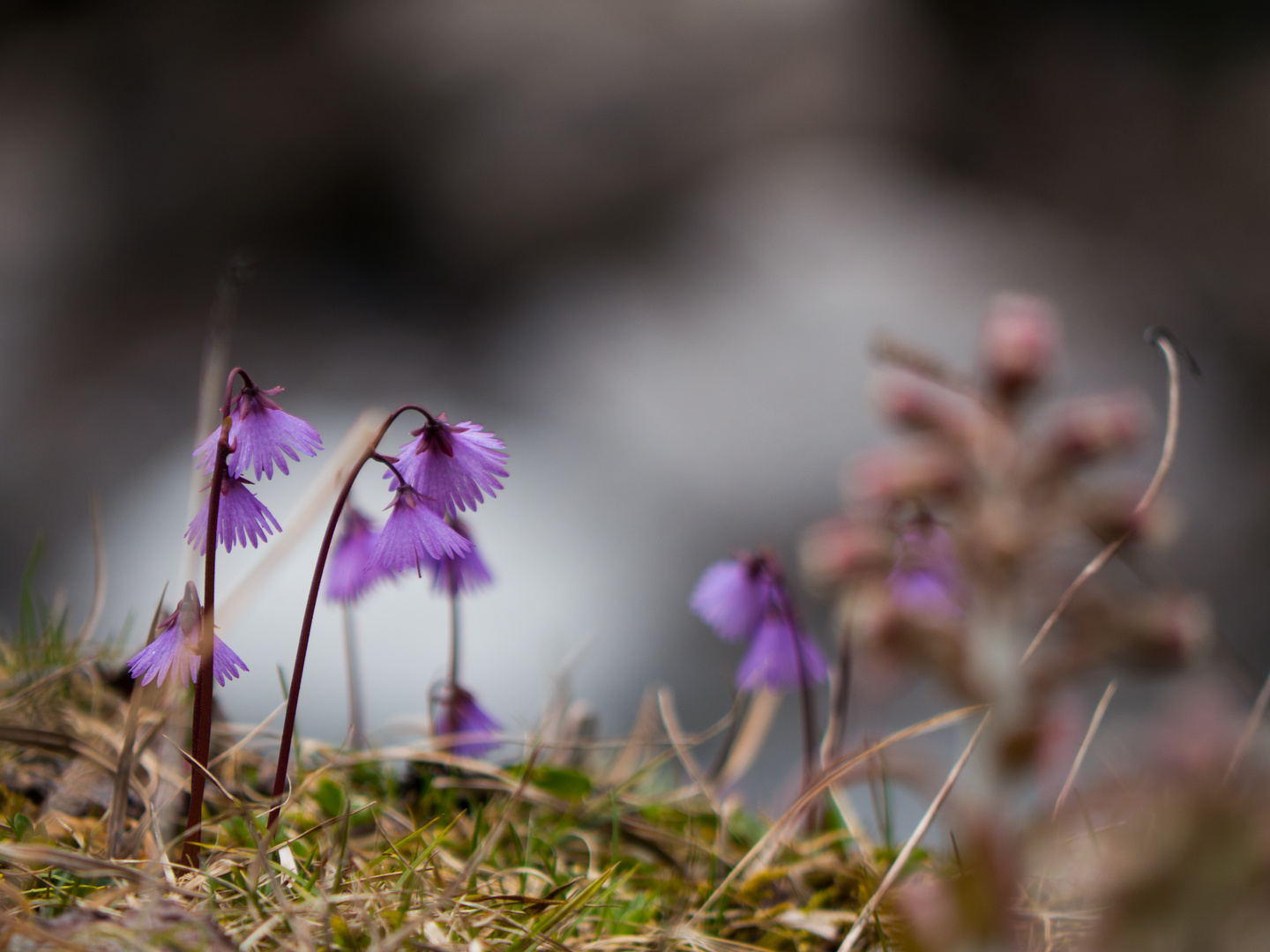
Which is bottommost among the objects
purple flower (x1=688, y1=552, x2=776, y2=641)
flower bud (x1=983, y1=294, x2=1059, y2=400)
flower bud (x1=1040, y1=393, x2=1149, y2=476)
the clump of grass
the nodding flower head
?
the clump of grass

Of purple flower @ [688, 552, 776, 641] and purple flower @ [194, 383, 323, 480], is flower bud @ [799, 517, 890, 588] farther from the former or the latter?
purple flower @ [194, 383, 323, 480]

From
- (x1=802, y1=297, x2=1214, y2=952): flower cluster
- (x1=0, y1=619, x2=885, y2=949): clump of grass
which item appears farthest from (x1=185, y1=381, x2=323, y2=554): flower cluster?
(x1=802, y1=297, x2=1214, y2=952): flower cluster

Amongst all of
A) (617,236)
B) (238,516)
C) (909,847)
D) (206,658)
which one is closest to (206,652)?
(206,658)

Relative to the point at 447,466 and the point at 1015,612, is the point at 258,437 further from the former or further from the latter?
the point at 1015,612

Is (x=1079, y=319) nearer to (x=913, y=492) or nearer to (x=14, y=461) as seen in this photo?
(x=913, y=492)

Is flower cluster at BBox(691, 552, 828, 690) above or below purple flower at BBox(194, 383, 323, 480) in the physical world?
below
